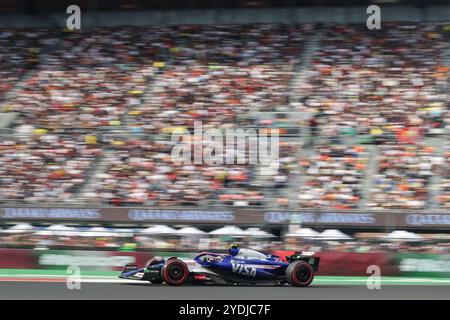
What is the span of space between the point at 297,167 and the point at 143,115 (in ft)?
17.4

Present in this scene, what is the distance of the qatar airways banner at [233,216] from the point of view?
20.2 meters

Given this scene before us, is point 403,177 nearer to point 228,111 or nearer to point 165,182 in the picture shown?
point 228,111

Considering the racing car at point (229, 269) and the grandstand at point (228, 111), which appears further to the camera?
the grandstand at point (228, 111)

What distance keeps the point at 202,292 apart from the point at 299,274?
7.71 feet

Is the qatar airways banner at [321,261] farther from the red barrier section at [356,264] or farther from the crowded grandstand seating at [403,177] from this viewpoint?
the crowded grandstand seating at [403,177]

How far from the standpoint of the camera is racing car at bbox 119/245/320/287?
51.9 ft

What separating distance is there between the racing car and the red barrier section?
8.92ft

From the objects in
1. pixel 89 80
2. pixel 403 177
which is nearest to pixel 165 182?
pixel 89 80

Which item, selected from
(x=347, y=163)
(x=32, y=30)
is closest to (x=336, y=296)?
(x=347, y=163)

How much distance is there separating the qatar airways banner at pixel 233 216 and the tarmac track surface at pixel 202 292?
10.4 feet

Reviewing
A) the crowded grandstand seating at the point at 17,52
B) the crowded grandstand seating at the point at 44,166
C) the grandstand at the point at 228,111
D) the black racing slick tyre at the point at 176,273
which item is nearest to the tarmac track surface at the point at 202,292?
the black racing slick tyre at the point at 176,273

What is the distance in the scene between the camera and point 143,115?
24766 millimetres

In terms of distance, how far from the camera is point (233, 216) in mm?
20891

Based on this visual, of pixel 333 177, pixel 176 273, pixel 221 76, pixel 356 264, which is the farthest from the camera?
pixel 221 76
